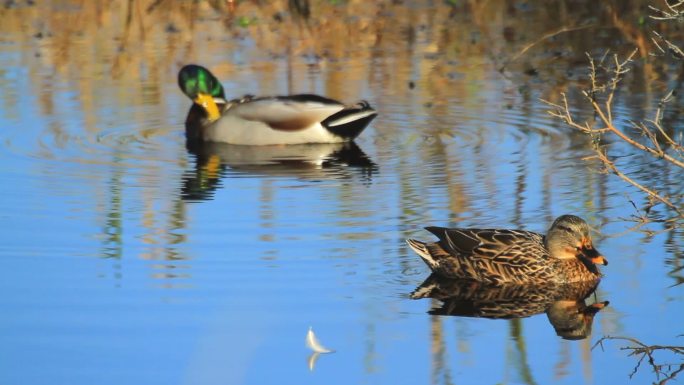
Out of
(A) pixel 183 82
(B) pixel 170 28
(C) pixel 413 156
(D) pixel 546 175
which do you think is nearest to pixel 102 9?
(B) pixel 170 28

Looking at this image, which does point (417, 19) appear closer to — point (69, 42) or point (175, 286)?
point (69, 42)

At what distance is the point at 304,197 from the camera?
34.1ft

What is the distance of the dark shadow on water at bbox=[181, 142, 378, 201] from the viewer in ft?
36.5

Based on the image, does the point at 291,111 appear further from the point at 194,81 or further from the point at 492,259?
the point at 492,259

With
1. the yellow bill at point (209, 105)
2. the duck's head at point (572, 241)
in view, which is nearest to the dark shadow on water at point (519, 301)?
the duck's head at point (572, 241)

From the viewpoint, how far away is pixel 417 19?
1850cm

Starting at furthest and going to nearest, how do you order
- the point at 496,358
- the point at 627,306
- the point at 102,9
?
the point at 102,9 → the point at 627,306 → the point at 496,358

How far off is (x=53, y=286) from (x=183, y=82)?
5750mm

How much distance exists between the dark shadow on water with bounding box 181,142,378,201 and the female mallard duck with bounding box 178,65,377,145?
94mm

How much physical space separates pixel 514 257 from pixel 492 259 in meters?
0.12

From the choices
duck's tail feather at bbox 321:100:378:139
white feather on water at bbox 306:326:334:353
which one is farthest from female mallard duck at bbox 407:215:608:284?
duck's tail feather at bbox 321:100:378:139

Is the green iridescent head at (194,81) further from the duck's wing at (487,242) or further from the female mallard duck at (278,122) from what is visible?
the duck's wing at (487,242)

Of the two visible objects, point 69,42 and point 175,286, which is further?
point 69,42

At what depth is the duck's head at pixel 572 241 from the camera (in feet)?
27.8
